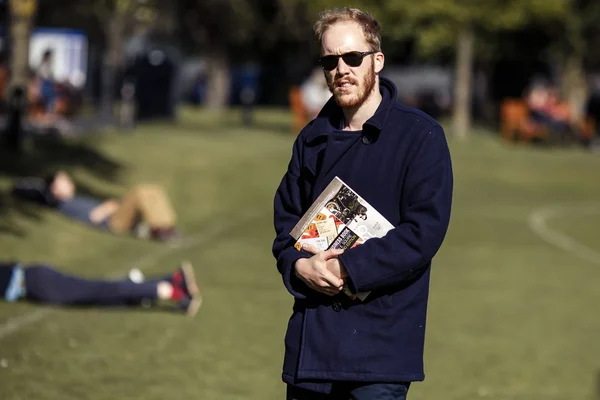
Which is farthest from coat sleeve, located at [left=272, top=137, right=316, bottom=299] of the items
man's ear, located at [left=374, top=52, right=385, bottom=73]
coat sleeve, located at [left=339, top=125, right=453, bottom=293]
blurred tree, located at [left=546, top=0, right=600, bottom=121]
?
blurred tree, located at [left=546, top=0, right=600, bottom=121]

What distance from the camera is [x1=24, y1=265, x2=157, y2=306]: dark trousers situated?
32.2ft

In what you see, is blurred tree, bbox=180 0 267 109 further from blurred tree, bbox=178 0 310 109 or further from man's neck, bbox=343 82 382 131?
man's neck, bbox=343 82 382 131

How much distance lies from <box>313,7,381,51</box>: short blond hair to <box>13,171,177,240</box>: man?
10.4 m

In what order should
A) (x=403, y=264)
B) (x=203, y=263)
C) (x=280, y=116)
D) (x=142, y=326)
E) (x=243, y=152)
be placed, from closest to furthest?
(x=403, y=264) → (x=142, y=326) → (x=203, y=263) → (x=243, y=152) → (x=280, y=116)

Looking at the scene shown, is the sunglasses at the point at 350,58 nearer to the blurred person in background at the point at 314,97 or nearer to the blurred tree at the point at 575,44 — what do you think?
the blurred person in background at the point at 314,97

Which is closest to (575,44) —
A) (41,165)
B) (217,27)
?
(217,27)

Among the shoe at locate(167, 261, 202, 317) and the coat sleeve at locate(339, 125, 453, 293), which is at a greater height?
the coat sleeve at locate(339, 125, 453, 293)

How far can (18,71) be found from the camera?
20.1 m

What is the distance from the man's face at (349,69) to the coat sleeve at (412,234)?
0.27 meters

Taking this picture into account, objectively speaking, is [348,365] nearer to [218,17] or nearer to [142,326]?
[142,326]

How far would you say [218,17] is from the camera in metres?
46.6

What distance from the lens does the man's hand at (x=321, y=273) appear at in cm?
410

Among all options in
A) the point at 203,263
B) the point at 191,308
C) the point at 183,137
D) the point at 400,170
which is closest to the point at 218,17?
the point at 183,137

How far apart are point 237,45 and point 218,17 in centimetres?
932
